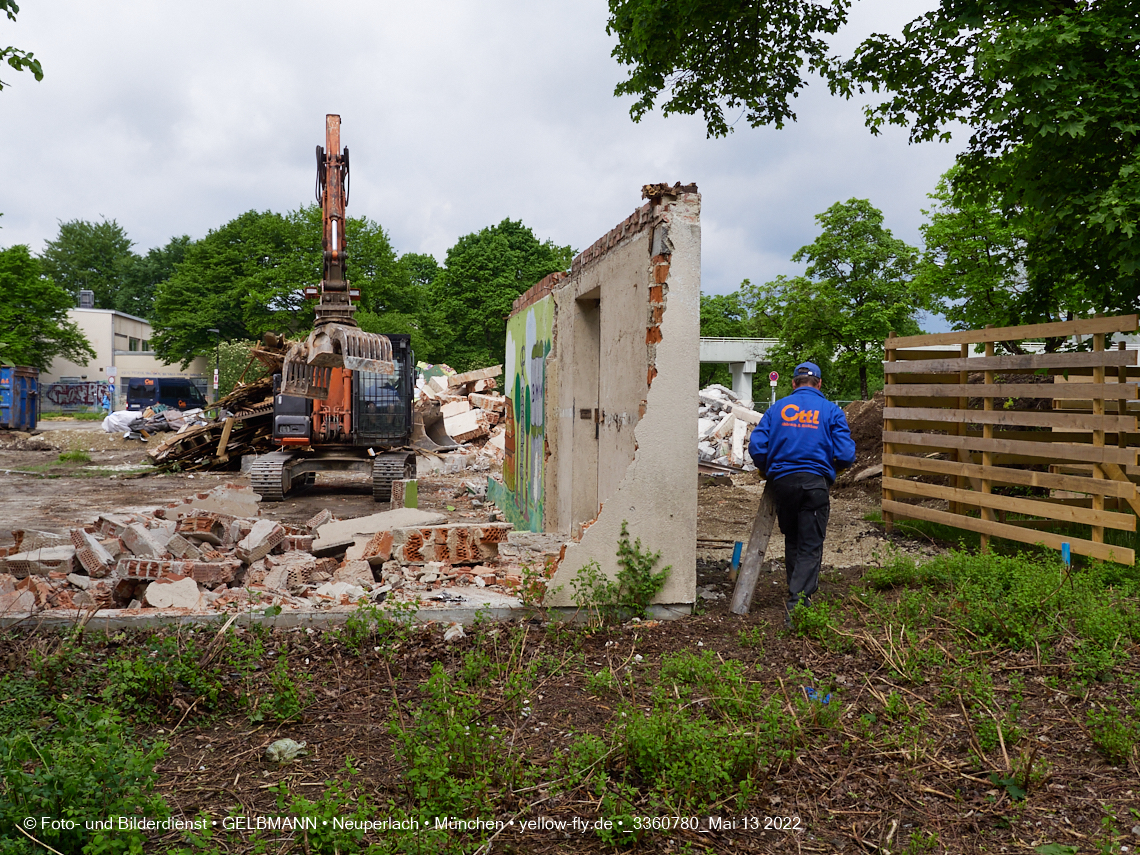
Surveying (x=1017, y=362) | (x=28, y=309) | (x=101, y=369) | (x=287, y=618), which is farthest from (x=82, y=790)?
(x=101, y=369)

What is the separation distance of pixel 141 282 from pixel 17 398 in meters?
46.0

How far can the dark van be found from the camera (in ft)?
110

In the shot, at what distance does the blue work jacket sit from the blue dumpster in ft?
94.5

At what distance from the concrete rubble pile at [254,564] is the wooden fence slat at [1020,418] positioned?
4213mm

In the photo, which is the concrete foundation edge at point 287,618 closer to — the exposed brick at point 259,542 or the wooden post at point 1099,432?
the exposed brick at point 259,542

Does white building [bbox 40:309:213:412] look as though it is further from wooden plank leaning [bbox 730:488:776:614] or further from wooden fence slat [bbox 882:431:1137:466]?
wooden plank leaning [bbox 730:488:776:614]

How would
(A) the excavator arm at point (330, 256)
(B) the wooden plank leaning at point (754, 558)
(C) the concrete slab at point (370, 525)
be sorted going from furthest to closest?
(A) the excavator arm at point (330, 256)
(C) the concrete slab at point (370, 525)
(B) the wooden plank leaning at point (754, 558)

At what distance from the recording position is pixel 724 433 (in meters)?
20.4

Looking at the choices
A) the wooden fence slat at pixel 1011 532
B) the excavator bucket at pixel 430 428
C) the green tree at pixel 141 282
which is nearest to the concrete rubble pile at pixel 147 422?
the excavator bucket at pixel 430 428

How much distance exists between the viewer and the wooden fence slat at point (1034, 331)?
241 inches

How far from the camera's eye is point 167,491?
47.8ft

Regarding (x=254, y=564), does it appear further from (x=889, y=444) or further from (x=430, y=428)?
(x=430, y=428)

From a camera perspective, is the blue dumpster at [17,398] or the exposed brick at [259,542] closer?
the exposed brick at [259,542]

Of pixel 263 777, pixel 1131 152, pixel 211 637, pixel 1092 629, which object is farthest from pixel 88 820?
pixel 1131 152
